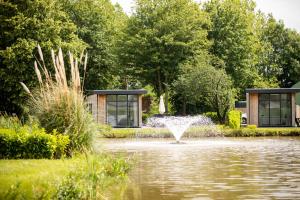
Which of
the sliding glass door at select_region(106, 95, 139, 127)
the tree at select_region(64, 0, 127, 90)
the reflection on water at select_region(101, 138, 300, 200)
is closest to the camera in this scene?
the reflection on water at select_region(101, 138, 300, 200)

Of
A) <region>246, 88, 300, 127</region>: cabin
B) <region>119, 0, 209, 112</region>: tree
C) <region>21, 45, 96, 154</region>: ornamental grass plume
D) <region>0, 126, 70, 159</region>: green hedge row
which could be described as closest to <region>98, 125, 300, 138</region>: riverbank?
<region>246, 88, 300, 127</region>: cabin

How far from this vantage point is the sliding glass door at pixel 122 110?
38.2m

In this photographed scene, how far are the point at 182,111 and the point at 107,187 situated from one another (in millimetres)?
37102

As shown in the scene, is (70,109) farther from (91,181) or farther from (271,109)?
(271,109)

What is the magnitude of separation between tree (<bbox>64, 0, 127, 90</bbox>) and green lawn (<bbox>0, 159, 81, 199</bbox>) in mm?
34339

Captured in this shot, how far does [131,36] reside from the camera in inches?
1815

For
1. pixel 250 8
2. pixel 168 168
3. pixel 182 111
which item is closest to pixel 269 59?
pixel 250 8

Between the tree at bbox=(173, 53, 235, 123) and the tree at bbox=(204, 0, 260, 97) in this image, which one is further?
the tree at bbox=(204, 0, 260, 97)

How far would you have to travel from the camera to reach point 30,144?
13.1 meters

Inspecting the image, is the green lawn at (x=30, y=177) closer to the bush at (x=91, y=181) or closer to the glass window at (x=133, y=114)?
the bush at (x=91, y=181)

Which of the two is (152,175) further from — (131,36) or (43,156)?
(131,36)

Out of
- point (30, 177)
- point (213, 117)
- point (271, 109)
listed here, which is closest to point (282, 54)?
point (213, 117)

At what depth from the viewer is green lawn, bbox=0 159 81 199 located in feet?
25.8

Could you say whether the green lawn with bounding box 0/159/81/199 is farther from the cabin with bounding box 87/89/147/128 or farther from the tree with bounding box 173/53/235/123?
the tree with bounding box 173/53/235/123
